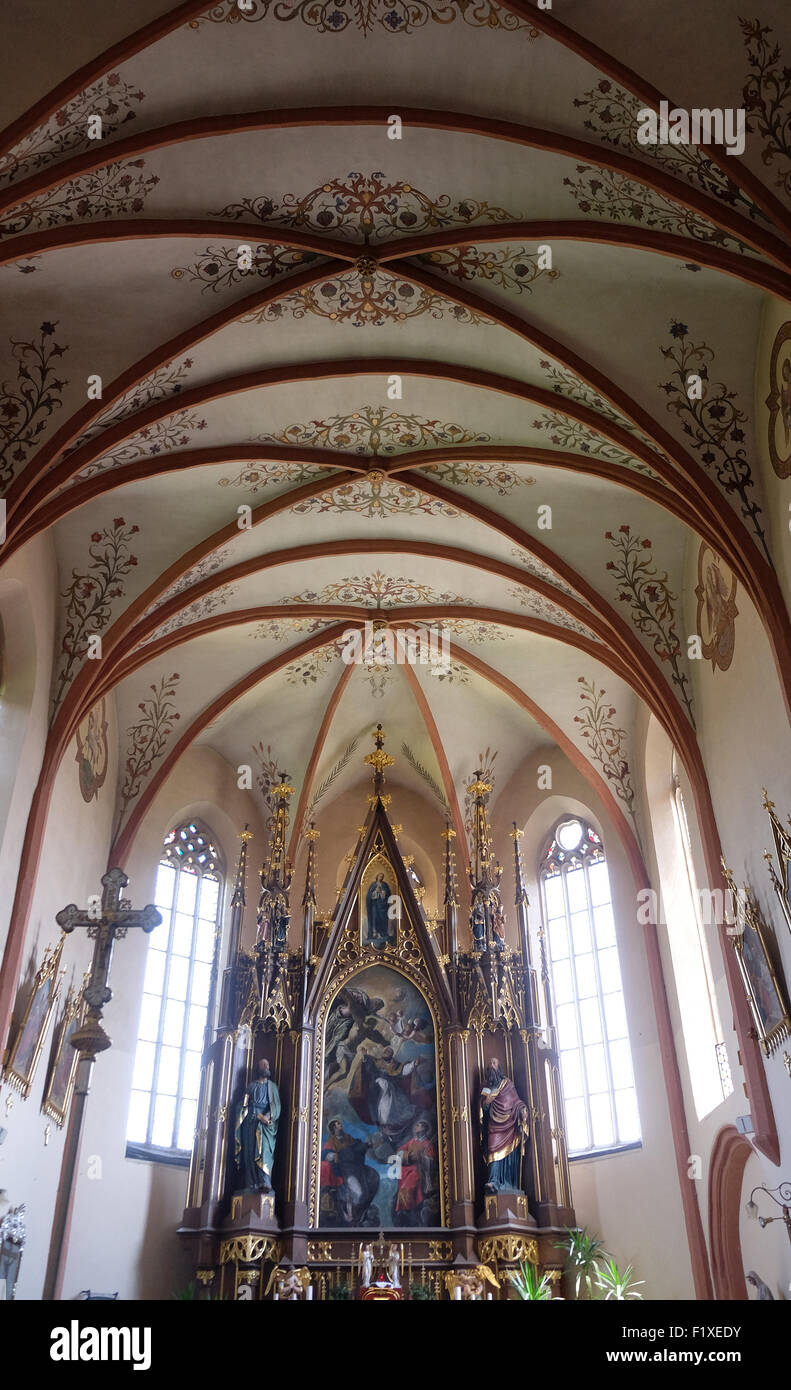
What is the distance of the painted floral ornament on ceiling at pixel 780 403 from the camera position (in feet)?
35.2

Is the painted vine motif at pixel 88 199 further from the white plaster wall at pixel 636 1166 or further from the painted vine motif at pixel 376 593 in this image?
the white plaster wall at pixel 636 1166

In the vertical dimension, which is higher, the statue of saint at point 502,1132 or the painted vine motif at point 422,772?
the painted vine motif at point 422,772

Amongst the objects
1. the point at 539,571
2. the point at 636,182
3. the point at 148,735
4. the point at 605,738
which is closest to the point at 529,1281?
the point at 605,738

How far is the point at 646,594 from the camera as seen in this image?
14844 millimetres

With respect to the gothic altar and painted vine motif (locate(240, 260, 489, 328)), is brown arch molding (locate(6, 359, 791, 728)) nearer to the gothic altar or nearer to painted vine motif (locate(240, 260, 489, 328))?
painted vine motif (locate(240, 260, 489, 328))

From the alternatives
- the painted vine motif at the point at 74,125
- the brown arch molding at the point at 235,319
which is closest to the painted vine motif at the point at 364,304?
the brown arch molding at the point at 235,319

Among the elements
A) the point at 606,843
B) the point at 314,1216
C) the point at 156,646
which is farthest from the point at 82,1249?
the point at 606,843

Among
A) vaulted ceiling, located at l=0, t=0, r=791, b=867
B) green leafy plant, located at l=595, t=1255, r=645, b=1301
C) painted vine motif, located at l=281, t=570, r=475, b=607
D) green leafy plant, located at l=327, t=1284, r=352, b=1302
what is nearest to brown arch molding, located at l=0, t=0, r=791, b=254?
vaulted ceiling, located at l=0, t=0, r=791, b=867

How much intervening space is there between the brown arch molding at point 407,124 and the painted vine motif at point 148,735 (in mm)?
9125

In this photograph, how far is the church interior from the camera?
31.6 feet

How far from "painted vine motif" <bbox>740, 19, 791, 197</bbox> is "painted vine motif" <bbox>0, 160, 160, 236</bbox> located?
5.30 m

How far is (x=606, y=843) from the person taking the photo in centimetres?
1803
